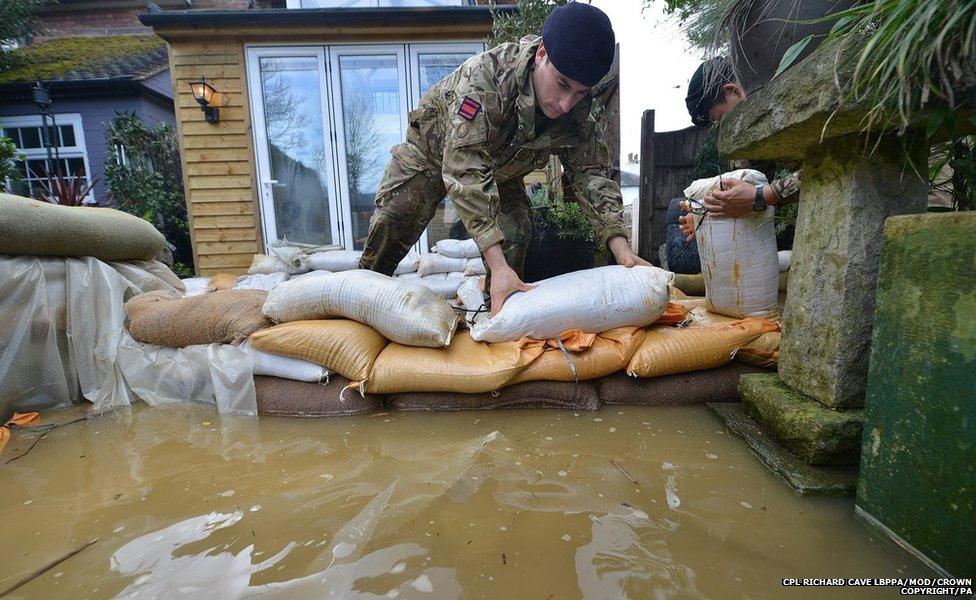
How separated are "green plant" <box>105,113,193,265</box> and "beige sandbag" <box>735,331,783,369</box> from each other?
26.4 ft

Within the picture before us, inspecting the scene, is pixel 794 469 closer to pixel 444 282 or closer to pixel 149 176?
pixel 444 282

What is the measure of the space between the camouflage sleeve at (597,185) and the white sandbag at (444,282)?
5.31 ft

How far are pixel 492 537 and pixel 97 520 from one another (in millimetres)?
937

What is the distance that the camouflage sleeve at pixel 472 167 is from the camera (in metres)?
1.67

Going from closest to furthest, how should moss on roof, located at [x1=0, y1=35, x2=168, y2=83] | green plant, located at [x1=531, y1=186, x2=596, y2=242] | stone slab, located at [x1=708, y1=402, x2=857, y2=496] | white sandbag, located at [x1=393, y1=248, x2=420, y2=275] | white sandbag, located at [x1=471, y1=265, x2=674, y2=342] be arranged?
stone slab, located at [x1=708, y1=402, x2=857, y2=496] → white sandbag, located at [x1=471, y1=265, x2=674, y2=342] → green plant, located at [x1=531, y1=186, x2=596, y2=242] → white sandbag, located at [x1=393, y1=248, x2=420, y2=275] → moss on roof, located at [x1=0, y1=35, x2=168, y2=83]

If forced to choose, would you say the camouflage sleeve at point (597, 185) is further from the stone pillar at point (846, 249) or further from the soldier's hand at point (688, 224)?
the stone pillar at point (846, 249)

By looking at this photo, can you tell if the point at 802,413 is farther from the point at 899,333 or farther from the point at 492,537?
the point at 492,537

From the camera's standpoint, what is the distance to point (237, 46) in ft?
15.0

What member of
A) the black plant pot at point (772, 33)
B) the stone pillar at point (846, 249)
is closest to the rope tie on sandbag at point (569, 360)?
the stone pillar at point (846, 249)

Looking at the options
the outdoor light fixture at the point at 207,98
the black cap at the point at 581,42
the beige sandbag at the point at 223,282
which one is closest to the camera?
the black cap at the point at 581,42

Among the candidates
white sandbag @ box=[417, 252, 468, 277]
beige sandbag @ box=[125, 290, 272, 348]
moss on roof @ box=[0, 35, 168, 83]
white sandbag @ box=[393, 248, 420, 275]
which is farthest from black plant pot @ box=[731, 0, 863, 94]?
A: moss on roof @ box=[0, 35, 168, 83]

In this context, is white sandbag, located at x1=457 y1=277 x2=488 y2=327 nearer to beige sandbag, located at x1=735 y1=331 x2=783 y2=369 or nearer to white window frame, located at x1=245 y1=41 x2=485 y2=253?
beige sandbag, located at x1=735 y1=331 x2=783 y2=369

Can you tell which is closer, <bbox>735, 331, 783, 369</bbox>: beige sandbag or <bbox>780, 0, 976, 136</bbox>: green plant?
<bbox>780, 0, 976, 136</bbox>: green plant

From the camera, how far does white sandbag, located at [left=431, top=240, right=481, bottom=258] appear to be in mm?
3932
